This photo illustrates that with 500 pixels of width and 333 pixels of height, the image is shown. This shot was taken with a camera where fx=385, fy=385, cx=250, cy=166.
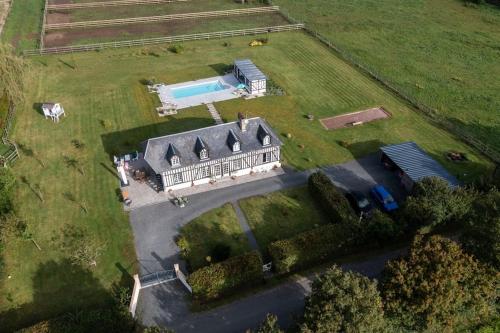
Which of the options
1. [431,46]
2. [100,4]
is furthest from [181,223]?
[100,4]

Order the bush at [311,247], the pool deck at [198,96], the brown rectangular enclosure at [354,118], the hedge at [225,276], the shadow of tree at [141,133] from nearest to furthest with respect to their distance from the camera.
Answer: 1. the hedge at [225,276]
2. the bush at [311,247]
3. the shadow of tree at [141,133]
4. the brown rectangular enclosure at [354,118]
5. the pool deck at [198,96]

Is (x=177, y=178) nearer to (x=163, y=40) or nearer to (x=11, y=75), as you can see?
(x=11, y=75)

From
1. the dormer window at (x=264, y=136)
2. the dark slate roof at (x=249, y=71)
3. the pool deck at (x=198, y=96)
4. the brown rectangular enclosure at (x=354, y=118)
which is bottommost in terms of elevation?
the brown rectangular enclosure at (x=354, y=118)

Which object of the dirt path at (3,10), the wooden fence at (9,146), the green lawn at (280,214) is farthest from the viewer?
the dirt path at (3,10)

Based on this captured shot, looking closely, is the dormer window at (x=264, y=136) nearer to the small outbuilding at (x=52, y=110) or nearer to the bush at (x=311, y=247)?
the bush at (x=311, y=247)

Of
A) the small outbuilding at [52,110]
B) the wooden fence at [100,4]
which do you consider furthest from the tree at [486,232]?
the wooden fence at [100,4]

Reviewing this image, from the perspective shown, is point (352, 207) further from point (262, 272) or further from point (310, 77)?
point (310, 77)

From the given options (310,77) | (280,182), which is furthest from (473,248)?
(310,77)
